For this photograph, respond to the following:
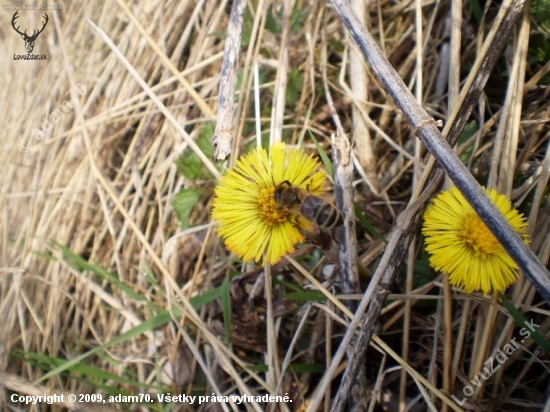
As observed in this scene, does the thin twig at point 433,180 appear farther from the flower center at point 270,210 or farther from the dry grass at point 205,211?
the flower center at point 270,210

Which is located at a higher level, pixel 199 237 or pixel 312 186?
pixel 312 186

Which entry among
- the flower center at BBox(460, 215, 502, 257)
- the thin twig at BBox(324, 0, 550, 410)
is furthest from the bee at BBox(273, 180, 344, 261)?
the flower center at BBox(460, 215, 502, 257)

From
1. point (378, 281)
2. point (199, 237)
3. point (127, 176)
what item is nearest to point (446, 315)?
point (378, 281)

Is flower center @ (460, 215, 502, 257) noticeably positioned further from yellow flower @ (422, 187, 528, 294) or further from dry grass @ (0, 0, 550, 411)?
dry grass @ (0, 0, 550, 411)

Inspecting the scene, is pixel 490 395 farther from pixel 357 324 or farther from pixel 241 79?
pixel 241 79

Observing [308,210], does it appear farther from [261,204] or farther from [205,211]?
[205,211]

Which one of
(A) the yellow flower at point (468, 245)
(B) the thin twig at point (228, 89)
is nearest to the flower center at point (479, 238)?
(A) the yellow flower at point (468, 245)
